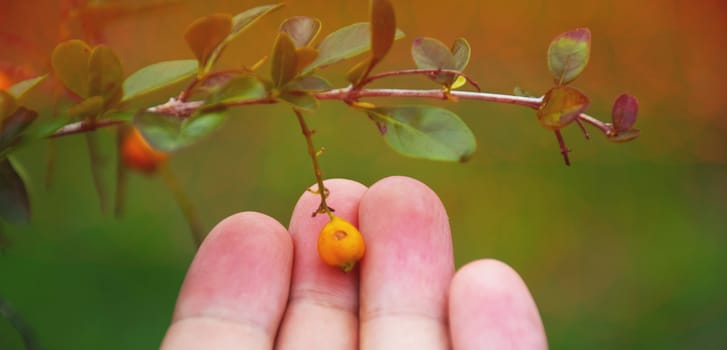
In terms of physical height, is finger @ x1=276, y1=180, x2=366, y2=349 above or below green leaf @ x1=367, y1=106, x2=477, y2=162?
below

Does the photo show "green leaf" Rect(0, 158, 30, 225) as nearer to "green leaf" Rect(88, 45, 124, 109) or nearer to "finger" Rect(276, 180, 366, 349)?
"green leaf" Rect(88, 45, 124, 109)

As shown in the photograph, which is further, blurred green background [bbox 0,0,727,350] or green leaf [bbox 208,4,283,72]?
blurred green background [bbox 0,0,727,350]

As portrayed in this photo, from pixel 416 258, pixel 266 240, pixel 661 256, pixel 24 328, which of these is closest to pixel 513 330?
pixel 416 258

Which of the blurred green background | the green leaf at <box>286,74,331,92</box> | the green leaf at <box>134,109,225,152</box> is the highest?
the green leaf at <box>286,74,331,92</box>

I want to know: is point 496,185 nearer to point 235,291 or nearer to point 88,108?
point 235,291

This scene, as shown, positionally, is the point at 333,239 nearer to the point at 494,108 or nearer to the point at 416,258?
the point at 416,258

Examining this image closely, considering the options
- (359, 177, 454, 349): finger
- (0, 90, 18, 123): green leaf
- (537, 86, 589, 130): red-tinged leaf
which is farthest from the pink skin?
(0, 90, 18, 123): green leaf

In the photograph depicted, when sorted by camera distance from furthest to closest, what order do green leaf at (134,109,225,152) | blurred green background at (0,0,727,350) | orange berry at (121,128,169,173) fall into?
blurred green background at (0,0,727,350), orange berry at (121,128,169,173), green leaf at (134,109,225,152)
